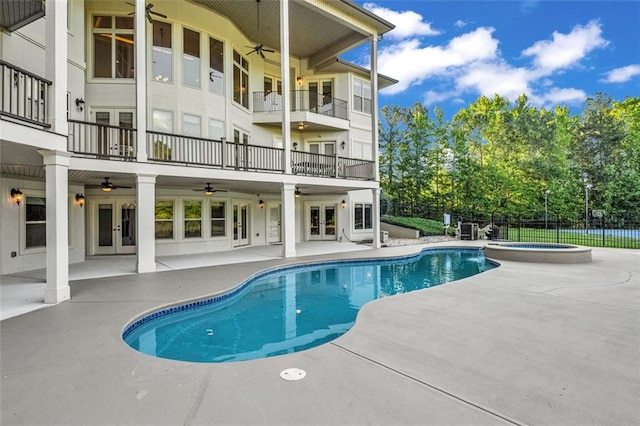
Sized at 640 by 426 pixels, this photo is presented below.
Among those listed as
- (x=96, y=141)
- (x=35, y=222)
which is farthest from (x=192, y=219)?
(x=35, y=222)

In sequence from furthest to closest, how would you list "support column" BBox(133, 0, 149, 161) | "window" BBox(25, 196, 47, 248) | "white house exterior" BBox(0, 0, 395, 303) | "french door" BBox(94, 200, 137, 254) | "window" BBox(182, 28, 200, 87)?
"french door" BBox(94, 200, 137, 254) < "window" BBox(182, 28, 200, 87) < "window" BBox(25, 196, 47, 248) < "support column" BBox(133, 0, 149, 161) < "white house exterior" BBox(0, 0, 395, 303)

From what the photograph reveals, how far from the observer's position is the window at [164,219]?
11.7 m

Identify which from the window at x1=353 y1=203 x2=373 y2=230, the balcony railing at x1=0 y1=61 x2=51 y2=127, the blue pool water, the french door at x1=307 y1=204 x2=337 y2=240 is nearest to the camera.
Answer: the blue pool water

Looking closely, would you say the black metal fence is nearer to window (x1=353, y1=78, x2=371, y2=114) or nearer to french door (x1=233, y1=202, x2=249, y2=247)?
window (x1=353, y1=78, x2=371, y2=114)

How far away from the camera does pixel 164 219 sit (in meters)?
11.8

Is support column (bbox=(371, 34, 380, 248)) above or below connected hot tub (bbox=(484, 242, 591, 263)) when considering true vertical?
above

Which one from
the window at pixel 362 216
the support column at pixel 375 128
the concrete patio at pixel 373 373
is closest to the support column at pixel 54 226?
the concrete patio at pixel 373 373

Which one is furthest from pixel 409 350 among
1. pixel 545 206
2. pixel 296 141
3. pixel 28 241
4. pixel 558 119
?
pixel 558 119

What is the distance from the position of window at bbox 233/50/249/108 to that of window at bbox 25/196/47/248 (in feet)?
24.0

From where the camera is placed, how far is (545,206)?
80.2 feet

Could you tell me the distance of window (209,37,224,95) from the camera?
11938 mm

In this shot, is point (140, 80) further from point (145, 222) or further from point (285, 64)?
point (285, 64)

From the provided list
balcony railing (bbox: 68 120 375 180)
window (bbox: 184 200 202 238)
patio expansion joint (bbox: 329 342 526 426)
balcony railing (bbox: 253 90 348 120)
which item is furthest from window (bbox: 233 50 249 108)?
patio expansion joint (bbox: 329 342 526 426)

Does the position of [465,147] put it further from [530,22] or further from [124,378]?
[124,378]
